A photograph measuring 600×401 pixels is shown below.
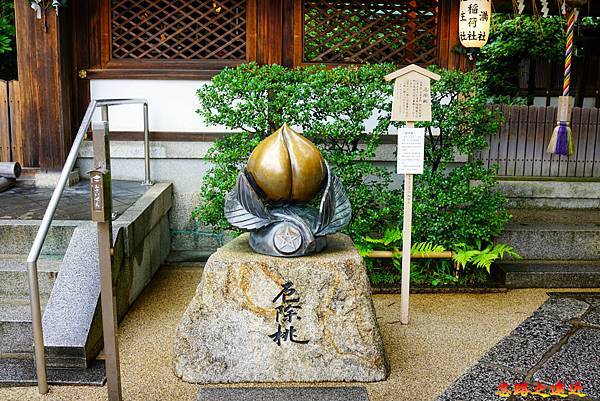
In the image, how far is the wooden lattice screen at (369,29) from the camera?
8039 millimetres

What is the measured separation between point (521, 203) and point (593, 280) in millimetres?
2270

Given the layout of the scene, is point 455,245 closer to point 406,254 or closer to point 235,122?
point 406,254

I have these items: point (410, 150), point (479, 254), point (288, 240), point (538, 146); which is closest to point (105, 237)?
point (288, 240)

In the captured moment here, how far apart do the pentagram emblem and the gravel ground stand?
1.25 m

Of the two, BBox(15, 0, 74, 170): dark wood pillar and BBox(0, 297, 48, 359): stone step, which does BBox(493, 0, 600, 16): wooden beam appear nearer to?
BBox(15, 0, 74, 170): dark wood pillar

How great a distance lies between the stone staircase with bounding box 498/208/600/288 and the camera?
23.5 ft

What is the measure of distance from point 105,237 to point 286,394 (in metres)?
1.76

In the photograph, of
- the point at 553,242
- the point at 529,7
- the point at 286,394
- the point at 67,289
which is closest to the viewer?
the point at 286,394

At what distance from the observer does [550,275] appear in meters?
7.17

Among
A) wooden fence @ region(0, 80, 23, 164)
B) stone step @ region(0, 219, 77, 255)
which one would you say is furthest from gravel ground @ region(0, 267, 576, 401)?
wooden fence @ region(0, 80, 23, 164)

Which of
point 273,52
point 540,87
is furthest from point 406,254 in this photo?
point 540,87

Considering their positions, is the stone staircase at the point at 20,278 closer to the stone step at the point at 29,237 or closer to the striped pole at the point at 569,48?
the stone step at the point at 29,237

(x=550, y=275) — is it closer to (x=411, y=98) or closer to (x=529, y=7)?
(x=411, y=98)

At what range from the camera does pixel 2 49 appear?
31.2ft
